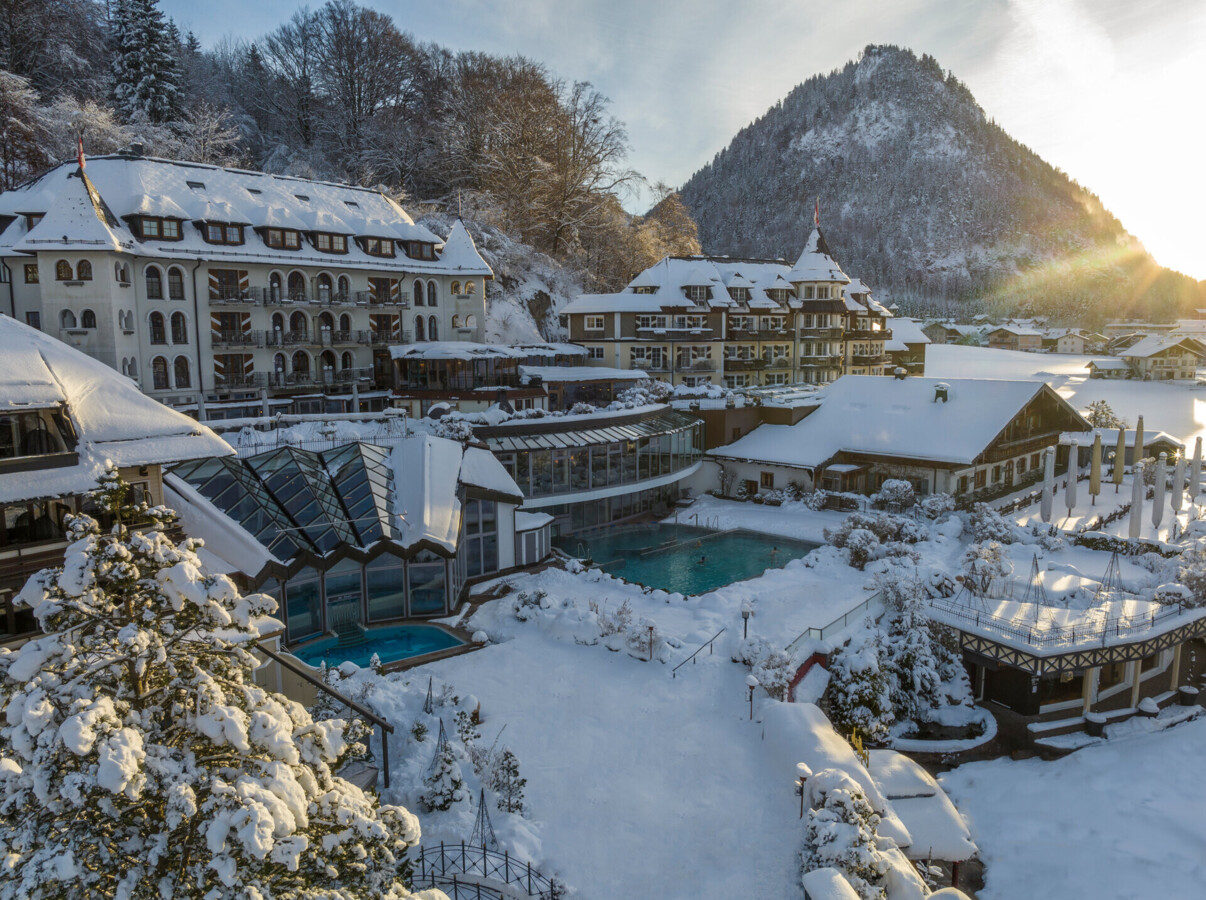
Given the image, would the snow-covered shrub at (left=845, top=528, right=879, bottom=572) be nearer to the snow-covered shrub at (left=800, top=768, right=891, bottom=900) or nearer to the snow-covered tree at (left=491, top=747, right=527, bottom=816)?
the snow-covered shrub at (left=800, top=768, right=891, bottom=900)

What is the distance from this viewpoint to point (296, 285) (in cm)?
3597

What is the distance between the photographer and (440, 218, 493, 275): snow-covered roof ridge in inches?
1614

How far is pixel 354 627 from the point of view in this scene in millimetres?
21875

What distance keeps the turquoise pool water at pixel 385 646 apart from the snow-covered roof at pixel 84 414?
685cm

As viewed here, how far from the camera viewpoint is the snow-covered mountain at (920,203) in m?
134

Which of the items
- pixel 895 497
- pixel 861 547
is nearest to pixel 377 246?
pixel 861 547

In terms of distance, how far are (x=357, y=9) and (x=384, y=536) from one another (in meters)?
60.6

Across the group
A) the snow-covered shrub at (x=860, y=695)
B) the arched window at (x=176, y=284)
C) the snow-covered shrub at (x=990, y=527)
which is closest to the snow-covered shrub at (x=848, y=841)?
the snow-covered shrub at (x=860, y=695)

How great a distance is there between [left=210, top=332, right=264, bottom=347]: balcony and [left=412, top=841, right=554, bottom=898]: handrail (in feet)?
91.0

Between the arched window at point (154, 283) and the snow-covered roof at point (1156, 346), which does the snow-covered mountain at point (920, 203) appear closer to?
the snow-covered roof at point (1156, 346)

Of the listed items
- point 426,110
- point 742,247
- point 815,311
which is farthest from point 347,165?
point 742,247

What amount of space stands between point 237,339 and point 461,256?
41.3 ft

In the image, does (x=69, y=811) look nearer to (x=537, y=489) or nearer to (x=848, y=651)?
(x=848, y=651)

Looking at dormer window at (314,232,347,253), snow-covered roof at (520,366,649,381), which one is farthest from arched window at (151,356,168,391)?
snow-covered roof at (520,366,649,381)
